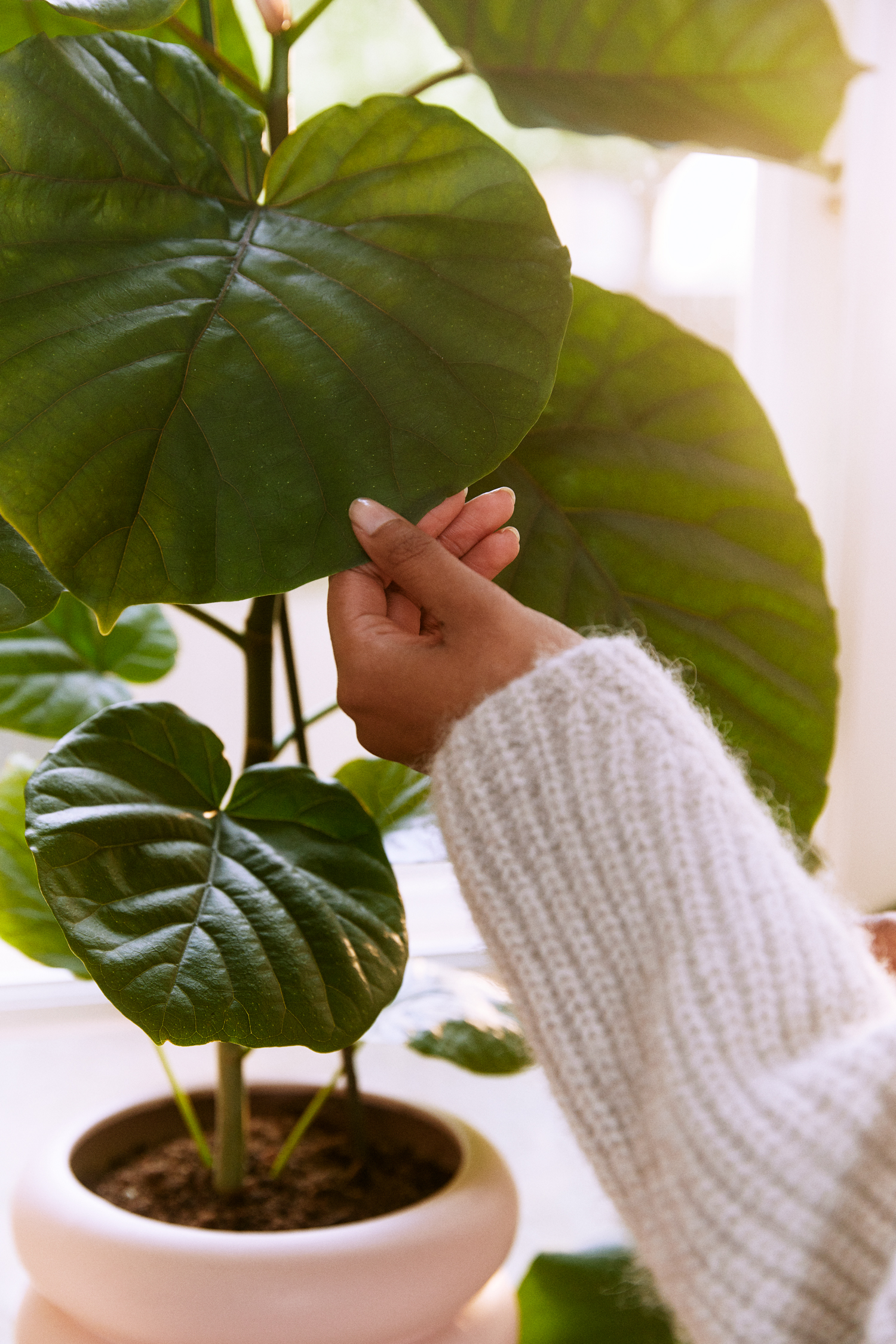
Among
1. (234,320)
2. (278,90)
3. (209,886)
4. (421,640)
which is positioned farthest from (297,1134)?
(278,90)

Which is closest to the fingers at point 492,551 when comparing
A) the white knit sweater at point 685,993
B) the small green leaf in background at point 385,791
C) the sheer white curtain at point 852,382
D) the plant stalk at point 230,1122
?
the white knit sweater at point 685,993

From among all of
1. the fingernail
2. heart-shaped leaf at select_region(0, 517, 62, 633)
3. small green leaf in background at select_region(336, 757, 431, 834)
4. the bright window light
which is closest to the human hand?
the fingernail

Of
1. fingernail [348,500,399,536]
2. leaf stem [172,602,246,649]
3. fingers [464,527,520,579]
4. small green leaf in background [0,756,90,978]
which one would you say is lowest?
small green leaf in background [0,756,90,978]

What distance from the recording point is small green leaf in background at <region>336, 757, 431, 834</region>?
0.75 m

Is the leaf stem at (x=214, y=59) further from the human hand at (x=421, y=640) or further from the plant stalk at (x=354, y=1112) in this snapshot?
the plant stalk at (x=354, y=1112)

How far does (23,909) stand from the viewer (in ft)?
2.22

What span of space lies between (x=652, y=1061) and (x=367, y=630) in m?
0.22

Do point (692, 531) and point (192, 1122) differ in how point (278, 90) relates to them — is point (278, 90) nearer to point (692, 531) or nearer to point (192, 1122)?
point (692, 531)

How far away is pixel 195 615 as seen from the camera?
626 millimetres

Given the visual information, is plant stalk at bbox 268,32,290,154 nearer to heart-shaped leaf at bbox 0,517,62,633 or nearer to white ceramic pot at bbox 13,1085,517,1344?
heart-shaped leaf at bbox 0,517,62,633

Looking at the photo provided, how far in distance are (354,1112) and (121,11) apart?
0.64 m

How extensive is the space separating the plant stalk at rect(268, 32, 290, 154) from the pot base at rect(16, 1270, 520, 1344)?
0.69 meters

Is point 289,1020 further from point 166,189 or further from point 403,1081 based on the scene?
point 403,1081

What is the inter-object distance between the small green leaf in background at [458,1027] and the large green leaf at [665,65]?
570mm
